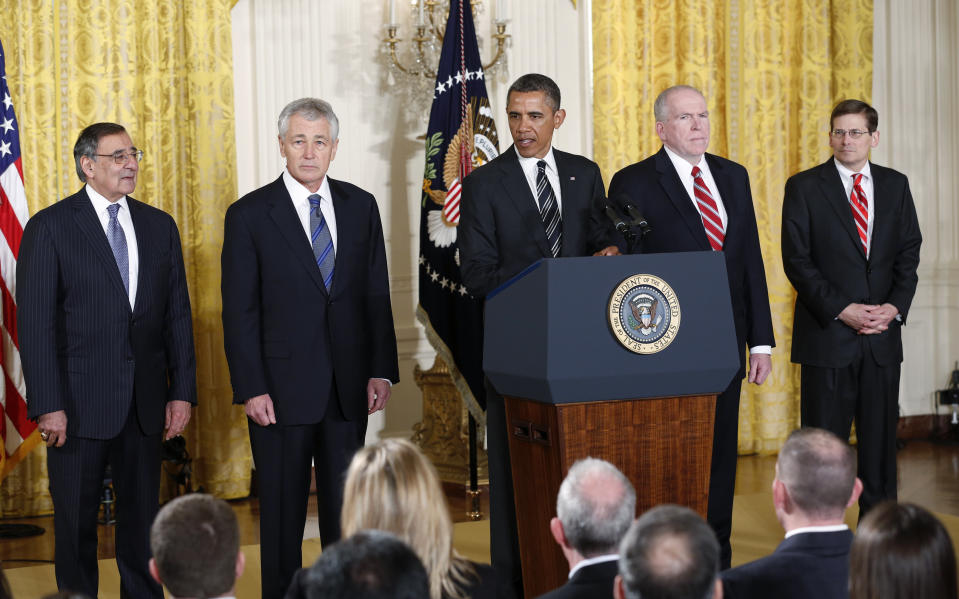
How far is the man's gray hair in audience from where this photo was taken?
2283 mm

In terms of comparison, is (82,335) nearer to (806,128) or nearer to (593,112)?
(593,112)

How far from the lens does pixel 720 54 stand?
6781 millimetres

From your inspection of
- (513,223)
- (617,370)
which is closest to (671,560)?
(617,370)

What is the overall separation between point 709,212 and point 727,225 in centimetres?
8

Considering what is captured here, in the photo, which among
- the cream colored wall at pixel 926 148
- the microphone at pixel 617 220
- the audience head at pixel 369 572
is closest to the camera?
the audience head at pixel 369 572

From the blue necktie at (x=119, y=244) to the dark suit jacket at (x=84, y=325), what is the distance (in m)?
0.04

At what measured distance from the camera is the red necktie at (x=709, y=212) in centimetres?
389

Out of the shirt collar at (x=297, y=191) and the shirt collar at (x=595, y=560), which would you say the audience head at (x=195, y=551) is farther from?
the shirt collar at (x=297, y=191)

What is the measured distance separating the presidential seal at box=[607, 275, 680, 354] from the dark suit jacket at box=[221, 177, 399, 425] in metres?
1.20

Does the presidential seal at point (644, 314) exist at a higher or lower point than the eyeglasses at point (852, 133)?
lower

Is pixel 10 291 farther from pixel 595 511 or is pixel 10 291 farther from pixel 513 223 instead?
pixel 595 511

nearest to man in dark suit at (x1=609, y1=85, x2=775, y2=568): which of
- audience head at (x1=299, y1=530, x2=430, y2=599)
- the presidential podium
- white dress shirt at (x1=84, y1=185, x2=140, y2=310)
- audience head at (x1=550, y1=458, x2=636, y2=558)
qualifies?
the presidential podium

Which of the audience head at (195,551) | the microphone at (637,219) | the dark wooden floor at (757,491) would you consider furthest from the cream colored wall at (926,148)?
the audience head at (195,551)

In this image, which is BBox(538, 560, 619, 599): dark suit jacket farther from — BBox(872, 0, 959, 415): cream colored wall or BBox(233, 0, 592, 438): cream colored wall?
BBox(872, 0, 959, 415): cream colored wall
